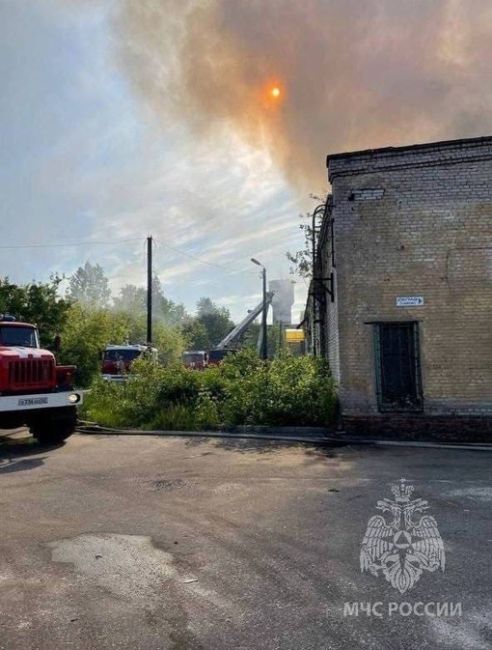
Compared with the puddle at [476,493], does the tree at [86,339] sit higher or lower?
higher

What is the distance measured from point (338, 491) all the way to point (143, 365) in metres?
8.75

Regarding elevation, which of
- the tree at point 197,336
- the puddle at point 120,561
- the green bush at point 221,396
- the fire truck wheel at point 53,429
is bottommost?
the puddle at point 120,561

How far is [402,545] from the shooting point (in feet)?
14.3

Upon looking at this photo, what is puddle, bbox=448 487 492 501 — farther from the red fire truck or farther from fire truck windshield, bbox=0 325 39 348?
fire truck windshield, bbox=0 325 39 348

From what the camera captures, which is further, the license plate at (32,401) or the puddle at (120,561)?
the license plate at (32,401)

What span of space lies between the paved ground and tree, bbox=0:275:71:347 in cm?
1278

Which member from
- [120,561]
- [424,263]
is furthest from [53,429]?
[424,263]

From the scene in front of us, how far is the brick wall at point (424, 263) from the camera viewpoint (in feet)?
32.8

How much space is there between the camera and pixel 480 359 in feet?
32.5

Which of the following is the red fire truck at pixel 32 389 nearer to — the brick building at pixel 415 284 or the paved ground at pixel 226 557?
the paved ground at pixel 226 557

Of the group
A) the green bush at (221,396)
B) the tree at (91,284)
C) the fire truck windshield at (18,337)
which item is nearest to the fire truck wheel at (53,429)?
the fire truck windshield at (18,337)

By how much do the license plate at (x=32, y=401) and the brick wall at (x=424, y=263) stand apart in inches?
227

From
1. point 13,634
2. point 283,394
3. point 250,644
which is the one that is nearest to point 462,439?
point 283,394

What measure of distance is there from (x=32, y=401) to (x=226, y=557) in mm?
6220
